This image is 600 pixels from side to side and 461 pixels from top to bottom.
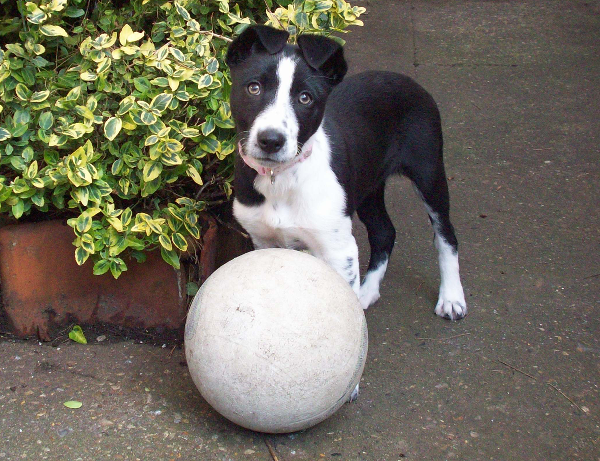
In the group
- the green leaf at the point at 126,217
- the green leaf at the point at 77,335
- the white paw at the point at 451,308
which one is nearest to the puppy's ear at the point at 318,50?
the green leaf at the point at 126,217

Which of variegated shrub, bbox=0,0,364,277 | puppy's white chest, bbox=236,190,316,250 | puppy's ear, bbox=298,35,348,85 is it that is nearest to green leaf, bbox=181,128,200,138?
variegated shrub, bbox=0,0,364,277

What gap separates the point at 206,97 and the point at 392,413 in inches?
63.4

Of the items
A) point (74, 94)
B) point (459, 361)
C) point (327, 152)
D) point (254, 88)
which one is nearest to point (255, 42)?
point (254, 88)

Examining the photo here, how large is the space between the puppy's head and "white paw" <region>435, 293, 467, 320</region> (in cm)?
134

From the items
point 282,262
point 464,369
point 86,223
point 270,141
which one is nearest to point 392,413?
point 464,369

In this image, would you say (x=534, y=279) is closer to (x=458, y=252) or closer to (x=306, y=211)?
(x=458, y=252)

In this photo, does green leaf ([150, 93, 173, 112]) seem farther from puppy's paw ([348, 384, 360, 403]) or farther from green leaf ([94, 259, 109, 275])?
puppy's paw ([348, 384, 360, 403])

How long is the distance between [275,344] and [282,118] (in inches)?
34.2

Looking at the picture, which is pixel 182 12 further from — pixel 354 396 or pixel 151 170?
pixel 354 396

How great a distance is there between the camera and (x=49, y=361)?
145 inches

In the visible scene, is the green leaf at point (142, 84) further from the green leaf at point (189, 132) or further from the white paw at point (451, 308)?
the white paw at point (451, 308)

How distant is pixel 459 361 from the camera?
12.4ft

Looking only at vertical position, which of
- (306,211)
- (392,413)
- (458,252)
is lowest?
(458,252)

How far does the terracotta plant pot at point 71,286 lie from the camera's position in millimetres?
3764
